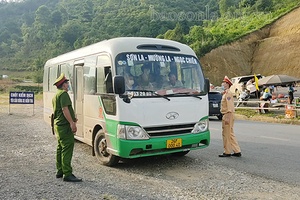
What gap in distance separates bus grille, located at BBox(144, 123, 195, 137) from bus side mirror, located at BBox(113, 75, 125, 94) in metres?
0.92

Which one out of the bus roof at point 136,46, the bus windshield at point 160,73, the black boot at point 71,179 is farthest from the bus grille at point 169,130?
the bus roof at point 136,46

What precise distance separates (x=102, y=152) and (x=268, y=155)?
422 cm

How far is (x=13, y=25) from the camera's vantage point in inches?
4811

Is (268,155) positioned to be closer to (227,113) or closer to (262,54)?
(227,113)

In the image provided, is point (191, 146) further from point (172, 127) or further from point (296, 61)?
point (296, 61)

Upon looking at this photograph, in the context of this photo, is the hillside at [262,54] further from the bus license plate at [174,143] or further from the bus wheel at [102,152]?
the bus license plate at [174,143]

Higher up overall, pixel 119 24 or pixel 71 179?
pixel 119 24

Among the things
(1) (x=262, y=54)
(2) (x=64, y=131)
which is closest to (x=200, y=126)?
(2) (x=64, y=131)

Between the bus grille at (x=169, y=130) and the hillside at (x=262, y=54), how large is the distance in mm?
45855

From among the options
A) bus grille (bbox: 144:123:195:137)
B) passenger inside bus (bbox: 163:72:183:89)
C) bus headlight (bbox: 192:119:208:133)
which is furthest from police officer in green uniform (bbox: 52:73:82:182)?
bus headlight (bbox: 192:119:208:133)

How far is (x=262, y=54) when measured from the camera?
5356 centimetres

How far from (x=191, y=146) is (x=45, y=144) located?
5145mm

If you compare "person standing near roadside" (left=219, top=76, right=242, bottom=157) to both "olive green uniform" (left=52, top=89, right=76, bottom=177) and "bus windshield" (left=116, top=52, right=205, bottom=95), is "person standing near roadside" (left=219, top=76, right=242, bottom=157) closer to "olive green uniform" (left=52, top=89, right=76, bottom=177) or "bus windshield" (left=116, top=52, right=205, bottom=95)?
"bus windshield" (left=116, top=52, right=205, bottom=95)

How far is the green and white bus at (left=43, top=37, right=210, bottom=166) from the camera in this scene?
6.24m
